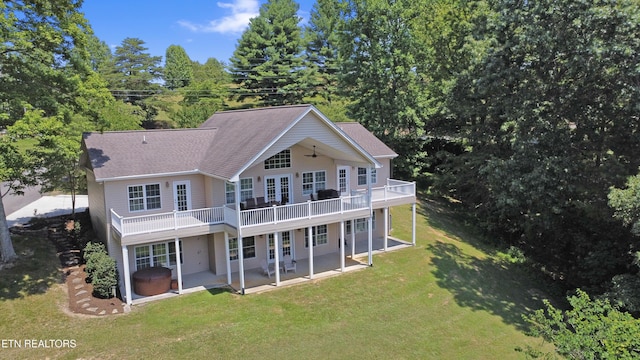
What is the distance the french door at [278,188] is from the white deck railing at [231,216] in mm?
2079

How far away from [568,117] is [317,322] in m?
17.5

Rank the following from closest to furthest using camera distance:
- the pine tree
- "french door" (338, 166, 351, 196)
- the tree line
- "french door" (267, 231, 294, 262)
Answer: the tree line, "french door" (267, 231, 294, 262), "french door" (338, 166, 351, 196), the pine tree

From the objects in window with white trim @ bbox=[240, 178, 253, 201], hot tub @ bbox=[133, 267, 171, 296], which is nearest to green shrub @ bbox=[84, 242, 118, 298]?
hot tub @ bbox=[133, 267, 171, 296]

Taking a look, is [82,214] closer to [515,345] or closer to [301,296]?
[301,296]

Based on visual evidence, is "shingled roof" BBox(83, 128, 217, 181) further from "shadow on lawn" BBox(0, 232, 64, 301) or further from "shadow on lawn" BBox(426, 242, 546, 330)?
"shadow on lawn" BBox(426, 242, 546, 330)

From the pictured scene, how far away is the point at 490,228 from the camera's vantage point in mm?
30141

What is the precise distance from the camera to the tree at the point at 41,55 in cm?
1661

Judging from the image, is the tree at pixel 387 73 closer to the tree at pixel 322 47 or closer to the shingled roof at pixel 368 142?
the shingled roof at pixel 368 142

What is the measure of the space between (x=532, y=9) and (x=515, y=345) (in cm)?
1609

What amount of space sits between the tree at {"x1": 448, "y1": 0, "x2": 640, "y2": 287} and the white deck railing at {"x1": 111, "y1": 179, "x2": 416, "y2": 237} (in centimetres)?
1002

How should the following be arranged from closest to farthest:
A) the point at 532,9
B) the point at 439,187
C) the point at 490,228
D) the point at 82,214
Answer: the point at 532,9, the point at 82,214, the point at 490,228, the point at 439,187

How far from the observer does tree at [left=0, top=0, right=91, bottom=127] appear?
16.6m

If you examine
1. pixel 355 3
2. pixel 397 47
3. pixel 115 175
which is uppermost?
pixel 355 3

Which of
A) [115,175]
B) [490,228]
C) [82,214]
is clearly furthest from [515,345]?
[82,214]
